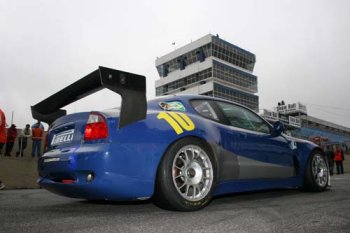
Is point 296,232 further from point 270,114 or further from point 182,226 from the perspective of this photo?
point 270,114

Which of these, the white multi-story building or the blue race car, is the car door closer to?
the blue race car

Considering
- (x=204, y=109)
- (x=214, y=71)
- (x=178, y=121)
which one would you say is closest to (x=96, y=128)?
(x=178, y=121)

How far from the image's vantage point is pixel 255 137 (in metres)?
4.25

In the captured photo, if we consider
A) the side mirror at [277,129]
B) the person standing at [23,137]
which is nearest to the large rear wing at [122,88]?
the side mirror at [277,129]

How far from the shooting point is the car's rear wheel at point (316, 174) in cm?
505

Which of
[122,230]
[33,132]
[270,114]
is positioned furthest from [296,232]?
[270,114]

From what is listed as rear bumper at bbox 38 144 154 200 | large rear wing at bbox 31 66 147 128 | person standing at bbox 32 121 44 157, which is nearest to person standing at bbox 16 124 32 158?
person standing at bbox 32 121 44 157

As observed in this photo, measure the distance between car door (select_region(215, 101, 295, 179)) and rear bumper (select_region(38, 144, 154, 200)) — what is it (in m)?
1.15

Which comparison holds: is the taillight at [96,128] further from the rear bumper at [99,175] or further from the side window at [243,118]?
the side window at [243,118]

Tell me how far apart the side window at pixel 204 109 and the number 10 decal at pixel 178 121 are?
351mm

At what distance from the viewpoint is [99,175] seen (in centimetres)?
295

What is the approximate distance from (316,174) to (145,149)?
3.24 metres

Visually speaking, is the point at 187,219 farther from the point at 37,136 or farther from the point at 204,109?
the point at 37,136

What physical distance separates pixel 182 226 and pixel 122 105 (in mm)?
1156
